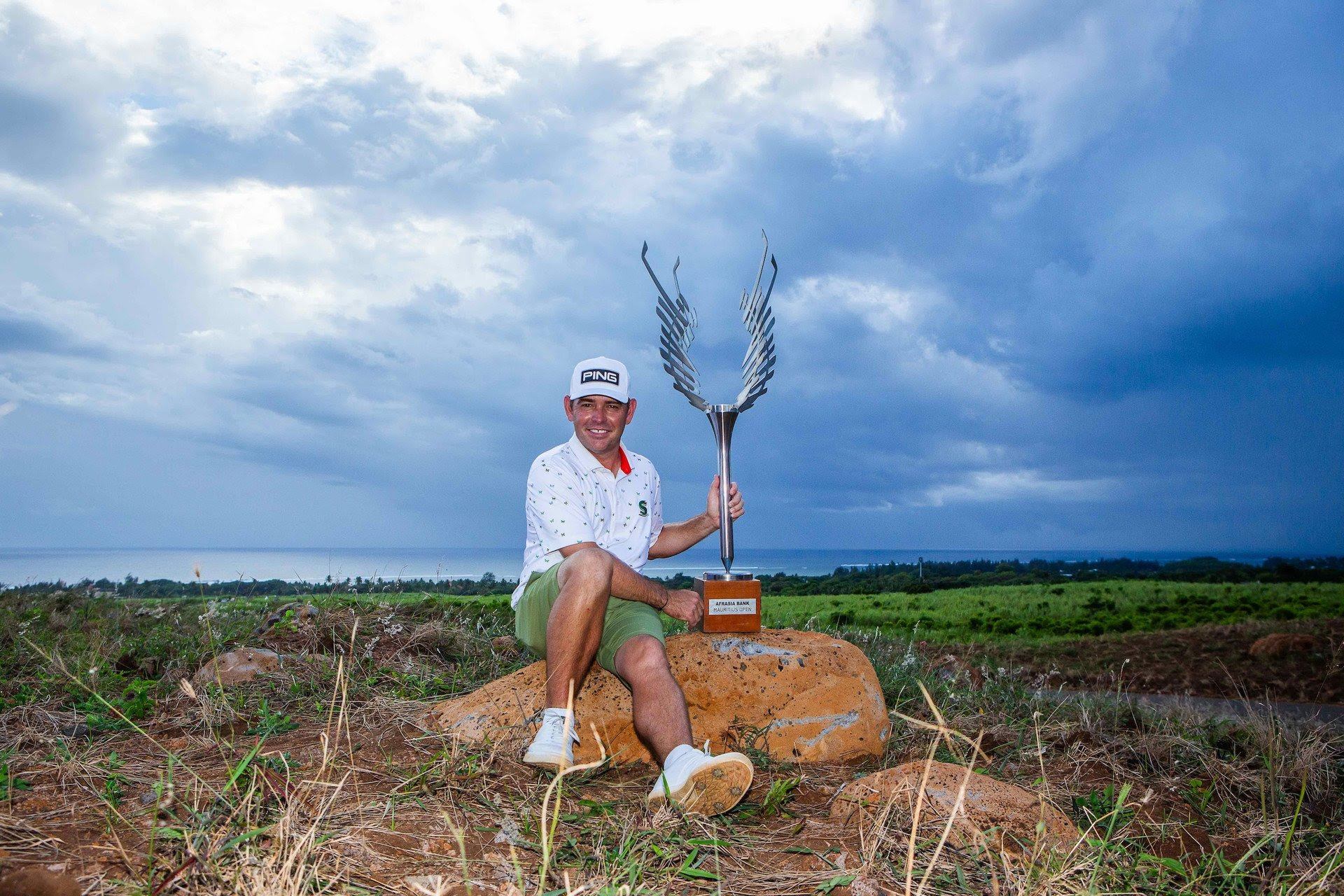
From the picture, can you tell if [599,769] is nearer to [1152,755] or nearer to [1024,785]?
[1024,785]

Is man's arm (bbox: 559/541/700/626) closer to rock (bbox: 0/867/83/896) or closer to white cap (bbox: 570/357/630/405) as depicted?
white cap (bbox: 570/357/630/405)

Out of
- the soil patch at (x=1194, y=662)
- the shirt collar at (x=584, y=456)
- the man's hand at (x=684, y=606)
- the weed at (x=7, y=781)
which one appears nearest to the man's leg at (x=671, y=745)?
the man's hand at (x=684, y=606)

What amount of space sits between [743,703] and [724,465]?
1366 millimetres

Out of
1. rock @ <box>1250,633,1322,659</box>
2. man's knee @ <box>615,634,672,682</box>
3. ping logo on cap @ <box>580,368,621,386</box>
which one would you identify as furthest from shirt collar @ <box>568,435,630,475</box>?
rock @ <box>1250,633,1322,659</box>

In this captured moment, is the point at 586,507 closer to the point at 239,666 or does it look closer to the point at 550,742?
the point at 550,742

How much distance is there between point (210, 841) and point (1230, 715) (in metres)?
7.08

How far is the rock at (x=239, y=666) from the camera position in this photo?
554cm

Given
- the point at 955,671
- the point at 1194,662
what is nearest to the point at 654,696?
the point at 955,671

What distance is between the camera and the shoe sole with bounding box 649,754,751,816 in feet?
10.9

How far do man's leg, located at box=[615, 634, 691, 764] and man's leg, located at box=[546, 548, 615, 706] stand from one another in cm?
23

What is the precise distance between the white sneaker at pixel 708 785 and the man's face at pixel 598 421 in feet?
6.32

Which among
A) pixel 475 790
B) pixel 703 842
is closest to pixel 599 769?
pixel 475 790

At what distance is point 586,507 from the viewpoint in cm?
464

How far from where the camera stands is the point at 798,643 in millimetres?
4980
